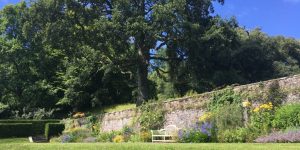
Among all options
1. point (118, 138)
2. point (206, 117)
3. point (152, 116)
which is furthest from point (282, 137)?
point (118, 138)

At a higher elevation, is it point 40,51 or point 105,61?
point 40,51

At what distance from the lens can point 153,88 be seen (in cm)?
4566

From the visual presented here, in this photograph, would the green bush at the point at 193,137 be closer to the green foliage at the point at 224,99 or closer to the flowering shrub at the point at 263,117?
the green foliage at the point at 224,99

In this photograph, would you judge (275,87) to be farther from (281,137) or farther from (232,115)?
(281,137)

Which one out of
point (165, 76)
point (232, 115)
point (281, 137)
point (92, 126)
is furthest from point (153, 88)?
point (281, 137)

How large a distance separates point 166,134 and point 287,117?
6380 millimetres

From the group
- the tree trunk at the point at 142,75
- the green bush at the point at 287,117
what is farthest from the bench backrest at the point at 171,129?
the tree trunk at the point at 142,75

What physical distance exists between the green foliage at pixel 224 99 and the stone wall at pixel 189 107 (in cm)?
24

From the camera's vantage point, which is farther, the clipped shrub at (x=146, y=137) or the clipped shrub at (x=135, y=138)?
the clipped shrub at (x=135, y=138)

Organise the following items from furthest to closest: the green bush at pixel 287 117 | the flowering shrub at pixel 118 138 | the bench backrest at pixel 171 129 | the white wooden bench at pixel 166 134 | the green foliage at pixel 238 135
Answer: the flowering shrub at pixel 118 138
the bench backrest at pixel 171 129
the white wooden bench at pixel 166 134
the green foliage at pixel 238 135
the green bush at pixel 287 117

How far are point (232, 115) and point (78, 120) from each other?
1634cm


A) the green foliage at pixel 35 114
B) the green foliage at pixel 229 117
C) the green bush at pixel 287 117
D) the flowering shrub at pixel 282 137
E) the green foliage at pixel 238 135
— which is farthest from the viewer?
the green foliage at pixel 35 114

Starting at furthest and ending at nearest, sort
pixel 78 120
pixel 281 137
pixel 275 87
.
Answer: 1. pixel 78 120
2. pixel 275 87
3. pixel 281 137

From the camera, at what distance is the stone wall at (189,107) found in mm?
15664
